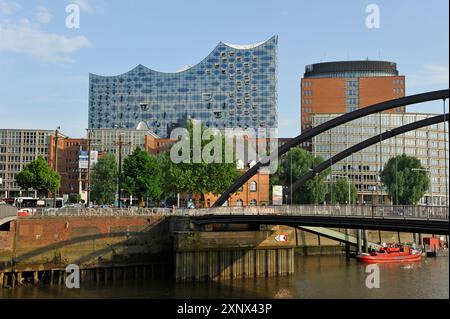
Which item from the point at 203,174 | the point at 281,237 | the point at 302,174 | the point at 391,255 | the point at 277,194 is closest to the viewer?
the point at 281,237

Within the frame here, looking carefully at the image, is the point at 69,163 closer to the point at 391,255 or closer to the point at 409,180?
the point at 409,180

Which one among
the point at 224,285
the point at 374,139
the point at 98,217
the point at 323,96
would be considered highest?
the point at 323,96

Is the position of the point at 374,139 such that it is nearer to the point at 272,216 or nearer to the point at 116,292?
the point at 272,216

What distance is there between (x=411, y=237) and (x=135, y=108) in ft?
375

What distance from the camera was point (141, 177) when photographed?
72438 mm

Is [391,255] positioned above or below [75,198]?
below

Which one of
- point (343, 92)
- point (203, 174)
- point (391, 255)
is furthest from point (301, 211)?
point (343, 92)

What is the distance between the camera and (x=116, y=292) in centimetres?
4472

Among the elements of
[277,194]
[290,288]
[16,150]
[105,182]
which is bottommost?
[290,288]

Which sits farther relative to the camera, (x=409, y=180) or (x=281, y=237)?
(x=409, y=180)

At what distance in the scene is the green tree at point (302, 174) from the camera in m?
98.8

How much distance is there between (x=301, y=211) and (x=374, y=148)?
92666mm

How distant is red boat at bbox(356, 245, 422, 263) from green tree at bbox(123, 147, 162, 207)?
28.4 meters
